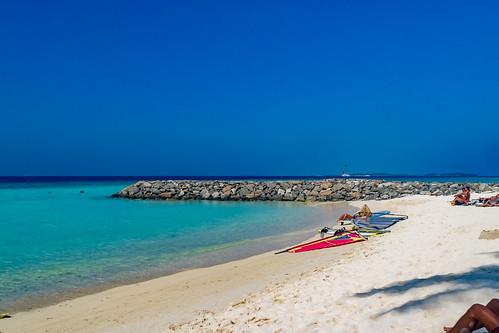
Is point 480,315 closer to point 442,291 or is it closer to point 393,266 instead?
point 442,291

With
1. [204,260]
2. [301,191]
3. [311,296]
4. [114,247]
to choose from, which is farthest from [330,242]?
[301,191]

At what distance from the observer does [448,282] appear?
6.15m

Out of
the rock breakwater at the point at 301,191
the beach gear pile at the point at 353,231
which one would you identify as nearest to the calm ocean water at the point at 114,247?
the beach gear pile at the point at 353,231

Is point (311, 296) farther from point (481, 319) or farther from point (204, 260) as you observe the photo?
point (204, 260)

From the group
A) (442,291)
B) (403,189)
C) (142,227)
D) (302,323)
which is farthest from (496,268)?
(403,189)

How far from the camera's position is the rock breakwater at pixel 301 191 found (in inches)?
1585

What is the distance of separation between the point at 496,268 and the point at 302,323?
3433mm

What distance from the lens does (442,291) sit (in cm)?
576

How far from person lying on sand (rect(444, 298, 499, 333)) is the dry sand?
3.32ft

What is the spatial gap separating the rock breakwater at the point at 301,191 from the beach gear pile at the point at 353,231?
1959 cm

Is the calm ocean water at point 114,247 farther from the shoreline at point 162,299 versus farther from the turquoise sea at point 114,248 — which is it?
the shoreline at point 162,299

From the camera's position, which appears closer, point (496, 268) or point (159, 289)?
point (496, 268)

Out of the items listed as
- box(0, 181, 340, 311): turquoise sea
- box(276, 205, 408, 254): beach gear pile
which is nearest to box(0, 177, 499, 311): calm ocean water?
box(0, 181, 340, 311): turquoise sea

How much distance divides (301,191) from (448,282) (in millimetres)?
36562
